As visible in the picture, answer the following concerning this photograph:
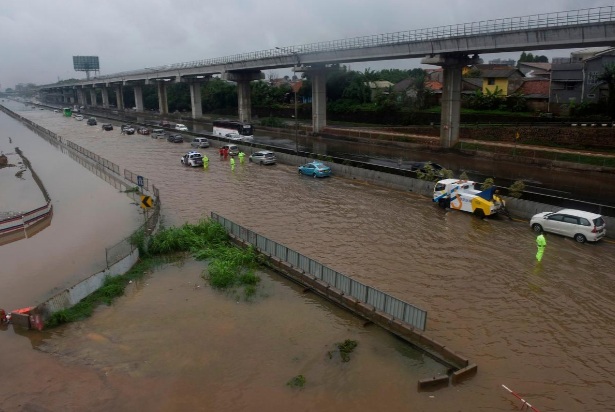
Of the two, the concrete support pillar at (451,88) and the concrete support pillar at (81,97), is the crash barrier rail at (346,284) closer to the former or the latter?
the concrete support pillar at (451,88)

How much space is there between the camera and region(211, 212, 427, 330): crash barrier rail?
12828mm

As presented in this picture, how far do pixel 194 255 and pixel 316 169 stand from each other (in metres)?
17.4

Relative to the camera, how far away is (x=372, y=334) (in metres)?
13.2

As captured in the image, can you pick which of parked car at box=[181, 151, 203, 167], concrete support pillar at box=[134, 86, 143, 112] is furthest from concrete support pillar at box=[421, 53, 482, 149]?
concrete support pillar at box=[134, 86, 143, 112]

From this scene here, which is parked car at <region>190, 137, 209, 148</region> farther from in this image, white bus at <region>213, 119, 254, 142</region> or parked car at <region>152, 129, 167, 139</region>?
parked car at <region>152, 129, 167, 139</region>

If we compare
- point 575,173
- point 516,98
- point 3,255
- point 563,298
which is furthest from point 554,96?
point 3,255

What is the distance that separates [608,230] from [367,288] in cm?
1331

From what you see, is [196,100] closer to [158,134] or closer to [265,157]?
[158,134]

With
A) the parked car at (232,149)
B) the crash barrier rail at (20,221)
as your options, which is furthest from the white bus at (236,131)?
the crash barrier rail at (20,221)

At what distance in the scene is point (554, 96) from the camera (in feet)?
185

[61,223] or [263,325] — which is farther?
[61,223]

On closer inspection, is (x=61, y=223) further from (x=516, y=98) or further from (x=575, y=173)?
(x=516, y=98)

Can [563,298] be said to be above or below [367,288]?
below

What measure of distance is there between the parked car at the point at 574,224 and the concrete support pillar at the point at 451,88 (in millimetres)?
26526
